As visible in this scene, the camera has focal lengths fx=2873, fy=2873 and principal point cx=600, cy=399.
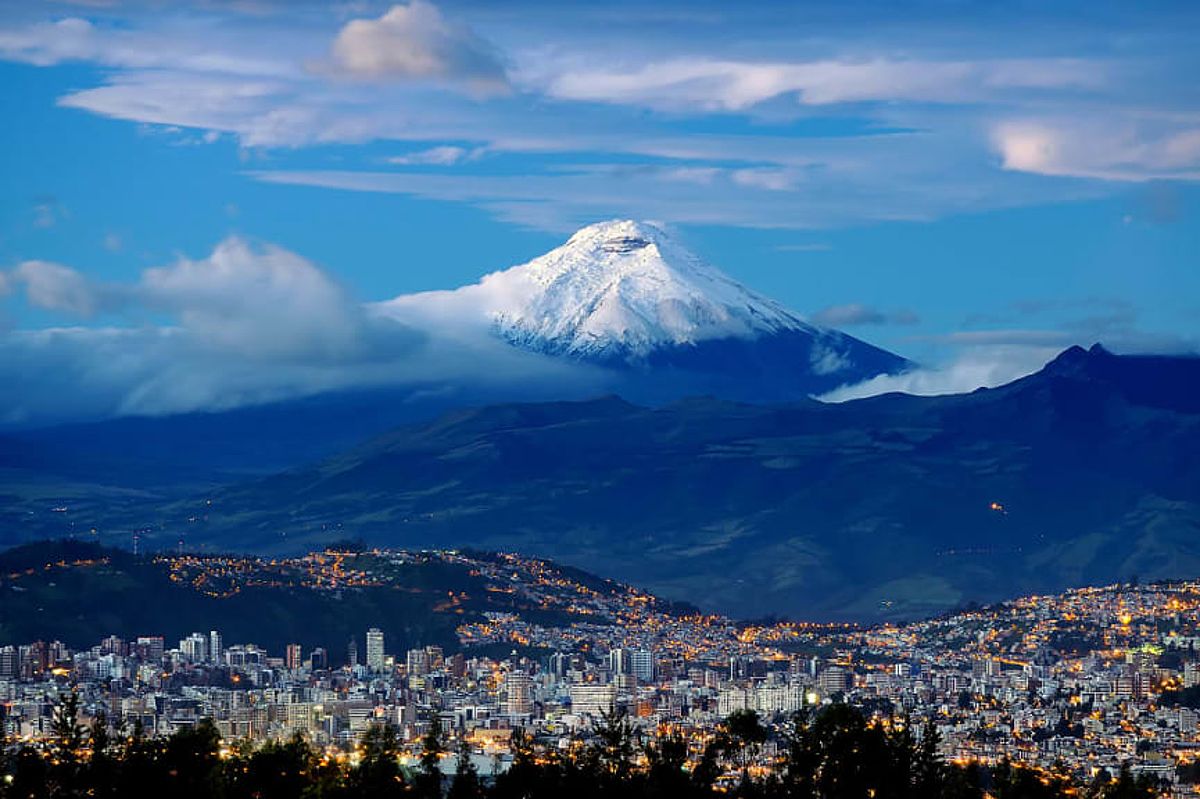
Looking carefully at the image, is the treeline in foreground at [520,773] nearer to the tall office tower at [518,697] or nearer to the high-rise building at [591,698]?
the high-rise building at [591,698]

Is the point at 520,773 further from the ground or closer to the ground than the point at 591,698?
closer to the ground

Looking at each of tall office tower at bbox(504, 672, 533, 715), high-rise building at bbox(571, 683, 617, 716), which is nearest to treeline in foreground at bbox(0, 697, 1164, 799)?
high-rise building at bbox(571, 683, 617, 716)

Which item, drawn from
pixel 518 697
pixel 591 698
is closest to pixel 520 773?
pixel 518 697

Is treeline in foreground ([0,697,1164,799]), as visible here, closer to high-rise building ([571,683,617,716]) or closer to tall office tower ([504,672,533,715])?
high-rise building ([571,683,617,716])

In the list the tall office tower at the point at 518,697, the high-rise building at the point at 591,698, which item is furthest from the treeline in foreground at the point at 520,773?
the tall office tower at the point at 518,697

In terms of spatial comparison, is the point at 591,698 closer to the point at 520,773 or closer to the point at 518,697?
the point at 518,697

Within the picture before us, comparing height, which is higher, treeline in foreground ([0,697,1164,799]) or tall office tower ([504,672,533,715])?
tall office tower ([504,672,533,715])
